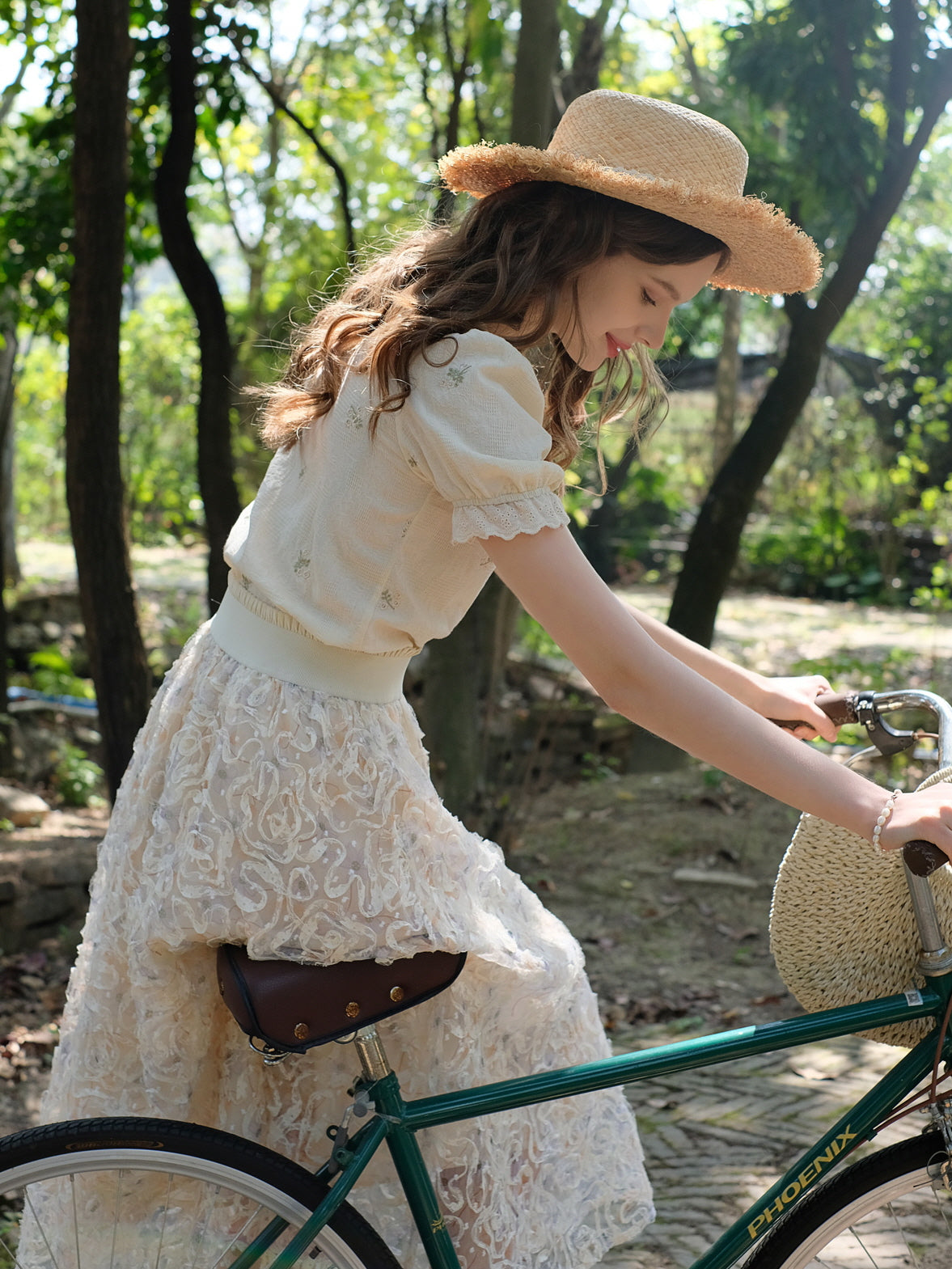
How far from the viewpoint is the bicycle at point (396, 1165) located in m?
1.47

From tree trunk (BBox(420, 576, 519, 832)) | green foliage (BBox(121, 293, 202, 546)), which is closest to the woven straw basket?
tree trunk (BBox(420, 576, 519, 832))

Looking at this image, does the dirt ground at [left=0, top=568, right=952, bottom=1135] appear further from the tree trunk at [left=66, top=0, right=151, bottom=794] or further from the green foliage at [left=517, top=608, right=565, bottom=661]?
the green foliage at [left=517, top=608, right=565, bottom=661]

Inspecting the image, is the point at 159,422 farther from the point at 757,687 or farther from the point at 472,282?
the point at 472,282

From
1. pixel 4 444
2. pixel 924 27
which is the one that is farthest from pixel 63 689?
pixel 924 27

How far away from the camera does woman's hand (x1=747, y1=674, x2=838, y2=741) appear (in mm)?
1921

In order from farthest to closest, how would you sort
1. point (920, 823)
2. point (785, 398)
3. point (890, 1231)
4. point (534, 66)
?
point (785, 398) → point (534, 66) → point (890, 1231) → point (920, 823)

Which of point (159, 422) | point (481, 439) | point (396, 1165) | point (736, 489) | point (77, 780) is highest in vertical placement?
point (481, 439)

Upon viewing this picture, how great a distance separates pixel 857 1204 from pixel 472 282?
1263 millimetres

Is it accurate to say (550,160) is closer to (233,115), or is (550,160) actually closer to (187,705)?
(187,705)

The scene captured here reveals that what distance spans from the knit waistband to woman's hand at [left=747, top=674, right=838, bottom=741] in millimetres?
626

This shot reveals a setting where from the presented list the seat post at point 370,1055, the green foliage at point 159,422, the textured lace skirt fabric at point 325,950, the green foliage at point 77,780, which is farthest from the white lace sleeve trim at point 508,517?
the green foliage at point 159,422

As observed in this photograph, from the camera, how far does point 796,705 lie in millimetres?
1933

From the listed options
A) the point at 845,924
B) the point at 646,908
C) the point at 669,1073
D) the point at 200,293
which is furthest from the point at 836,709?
the point at 200,293

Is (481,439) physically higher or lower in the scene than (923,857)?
higher
